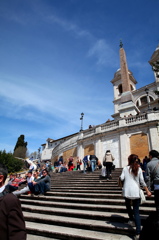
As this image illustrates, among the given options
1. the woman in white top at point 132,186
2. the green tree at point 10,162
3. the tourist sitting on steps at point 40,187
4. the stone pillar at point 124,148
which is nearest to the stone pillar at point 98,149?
the stone pillar at point 124,148

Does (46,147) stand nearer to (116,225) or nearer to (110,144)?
(110,144)

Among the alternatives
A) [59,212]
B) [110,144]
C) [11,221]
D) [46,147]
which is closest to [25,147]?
[46,147]

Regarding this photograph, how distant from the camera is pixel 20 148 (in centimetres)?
5691

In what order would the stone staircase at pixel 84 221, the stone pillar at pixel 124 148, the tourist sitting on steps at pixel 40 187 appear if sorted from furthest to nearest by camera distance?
the stone pillar at pixel 124 148 → the tourist sitting on steps at pixel 40 187 → the stone staircase at pixel 84 221

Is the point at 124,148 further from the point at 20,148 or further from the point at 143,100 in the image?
the point at 20,148

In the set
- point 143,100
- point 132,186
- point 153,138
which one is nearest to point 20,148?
point 143,100

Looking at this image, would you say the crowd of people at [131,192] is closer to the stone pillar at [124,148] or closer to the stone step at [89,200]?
the stone step at [89,200]

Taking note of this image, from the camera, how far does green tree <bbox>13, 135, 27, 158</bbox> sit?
5488 centimetres

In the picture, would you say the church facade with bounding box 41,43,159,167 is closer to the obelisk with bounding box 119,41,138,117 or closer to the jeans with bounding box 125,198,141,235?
the obelisk with bounding box 119,41,138,117

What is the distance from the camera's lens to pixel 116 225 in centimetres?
407

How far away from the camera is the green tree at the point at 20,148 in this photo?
54875mm

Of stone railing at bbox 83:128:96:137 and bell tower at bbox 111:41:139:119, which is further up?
bell tower at bbox 111:41:139:119

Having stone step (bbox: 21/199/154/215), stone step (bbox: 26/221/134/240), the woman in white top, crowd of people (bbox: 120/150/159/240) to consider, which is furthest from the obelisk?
stone step (bbox: 26/221/134/240)

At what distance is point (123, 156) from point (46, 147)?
1898 inches
